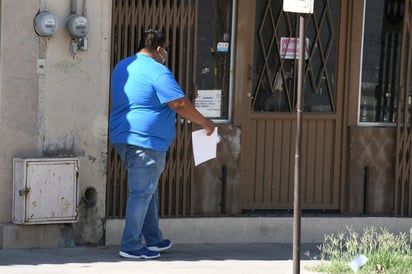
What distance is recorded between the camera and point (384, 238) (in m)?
8.33

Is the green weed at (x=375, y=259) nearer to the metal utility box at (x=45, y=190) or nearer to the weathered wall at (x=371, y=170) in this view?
the weathered wall at (x=371, y=170)

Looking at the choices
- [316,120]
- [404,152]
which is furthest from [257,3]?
[404,152]

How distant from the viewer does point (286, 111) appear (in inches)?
385

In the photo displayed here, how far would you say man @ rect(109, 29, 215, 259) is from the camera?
8.07 meters

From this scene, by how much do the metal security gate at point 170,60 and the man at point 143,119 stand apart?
2.41 feet

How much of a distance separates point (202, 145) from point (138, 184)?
63 cm

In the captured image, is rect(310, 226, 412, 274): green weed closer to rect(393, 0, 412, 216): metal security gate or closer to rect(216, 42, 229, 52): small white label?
rect(393, 0, 412, 216): metal security gate

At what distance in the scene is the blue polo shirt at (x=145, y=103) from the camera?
805 cm

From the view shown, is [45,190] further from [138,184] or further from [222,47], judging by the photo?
→ [222,47]

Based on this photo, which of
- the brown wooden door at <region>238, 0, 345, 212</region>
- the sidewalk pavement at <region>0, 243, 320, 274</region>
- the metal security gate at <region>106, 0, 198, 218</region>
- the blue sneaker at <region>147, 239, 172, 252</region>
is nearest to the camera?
the sidewalk pavement at <region>0, 243, 320, 274</region>

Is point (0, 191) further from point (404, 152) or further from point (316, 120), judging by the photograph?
point (404, 152)

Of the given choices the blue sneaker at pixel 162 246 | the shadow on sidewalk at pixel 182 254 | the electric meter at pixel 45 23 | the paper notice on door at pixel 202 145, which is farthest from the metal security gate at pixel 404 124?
the electric meter at pixel 45 23

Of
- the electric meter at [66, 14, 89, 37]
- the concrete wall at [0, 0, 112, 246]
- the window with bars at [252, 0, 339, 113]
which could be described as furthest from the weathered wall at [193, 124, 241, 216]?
the electric meter at [66, 14, 89, 37]

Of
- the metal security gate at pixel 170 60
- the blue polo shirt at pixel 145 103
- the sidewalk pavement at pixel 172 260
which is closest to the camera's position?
the sidewalk pavement at pixel 172 260
